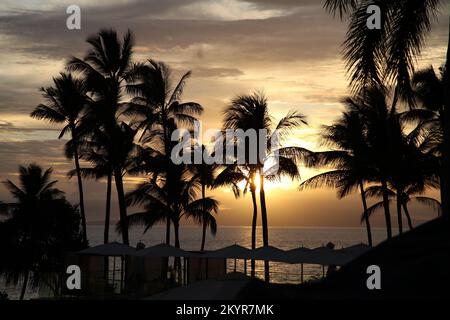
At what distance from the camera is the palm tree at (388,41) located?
10062 mm

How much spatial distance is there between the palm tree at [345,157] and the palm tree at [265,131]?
158cm

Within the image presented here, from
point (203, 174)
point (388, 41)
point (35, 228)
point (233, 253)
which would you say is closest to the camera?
point (388, 41)

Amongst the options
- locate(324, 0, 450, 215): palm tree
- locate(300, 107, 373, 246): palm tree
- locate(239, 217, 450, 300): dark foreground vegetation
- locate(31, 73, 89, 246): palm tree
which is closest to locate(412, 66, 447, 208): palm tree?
locate(300, 107, 373, 246): palm tree

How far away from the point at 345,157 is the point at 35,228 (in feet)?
68.4

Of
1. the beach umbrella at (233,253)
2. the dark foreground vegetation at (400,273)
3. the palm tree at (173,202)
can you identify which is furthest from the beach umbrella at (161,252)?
the dark foreground vegetation at (400,273)

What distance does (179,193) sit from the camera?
4281 cm

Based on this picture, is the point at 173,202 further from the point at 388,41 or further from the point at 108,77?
the point at 388,41

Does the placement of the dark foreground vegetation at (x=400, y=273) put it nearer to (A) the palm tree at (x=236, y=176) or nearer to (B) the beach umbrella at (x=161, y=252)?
(B) the beach umbrella at (x=161, y=252)

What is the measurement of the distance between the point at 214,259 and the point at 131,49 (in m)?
14.2

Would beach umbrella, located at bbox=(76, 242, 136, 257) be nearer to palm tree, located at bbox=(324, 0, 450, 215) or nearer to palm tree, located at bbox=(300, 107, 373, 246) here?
palm tree, located at bbox=(300, 107, 373, 246)

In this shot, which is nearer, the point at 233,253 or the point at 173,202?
the point at 233,253

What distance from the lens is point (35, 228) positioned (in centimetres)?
4266

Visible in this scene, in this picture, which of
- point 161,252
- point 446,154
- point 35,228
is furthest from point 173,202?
point 446,154
